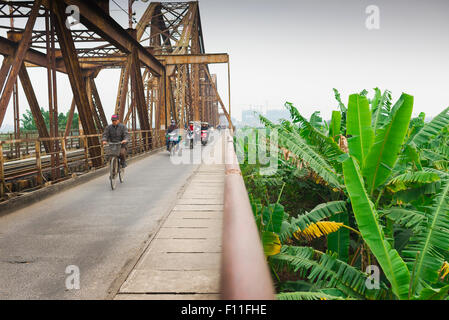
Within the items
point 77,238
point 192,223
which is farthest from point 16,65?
point 192,223

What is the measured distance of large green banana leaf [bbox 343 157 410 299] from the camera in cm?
365

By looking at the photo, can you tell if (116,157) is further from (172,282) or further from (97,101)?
(97,101)

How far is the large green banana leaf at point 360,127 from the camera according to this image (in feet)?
16.5

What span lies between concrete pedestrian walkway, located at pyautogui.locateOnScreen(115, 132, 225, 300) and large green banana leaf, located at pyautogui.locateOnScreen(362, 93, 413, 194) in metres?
2.40

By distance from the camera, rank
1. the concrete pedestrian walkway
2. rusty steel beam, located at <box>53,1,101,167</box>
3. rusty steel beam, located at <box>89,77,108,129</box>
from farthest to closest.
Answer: rusty steel beam, located at <box>89,77,108,129</box>, rusty steel beam, located at <box>53,1,101,167</box>, the concrete pedestrian walkway

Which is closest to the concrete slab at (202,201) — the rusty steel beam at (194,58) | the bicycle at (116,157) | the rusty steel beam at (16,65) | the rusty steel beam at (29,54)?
the bicycle at (116,157)

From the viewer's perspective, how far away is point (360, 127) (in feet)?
16.7

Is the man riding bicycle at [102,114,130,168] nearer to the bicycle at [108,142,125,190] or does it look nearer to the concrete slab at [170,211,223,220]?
the bicycle at [108,142,125,190]

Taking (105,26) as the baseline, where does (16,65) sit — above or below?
below

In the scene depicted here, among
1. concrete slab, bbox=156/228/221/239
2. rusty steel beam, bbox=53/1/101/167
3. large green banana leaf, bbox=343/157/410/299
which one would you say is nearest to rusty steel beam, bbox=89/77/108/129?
rusty steel beam, bbox=53/1/101/167

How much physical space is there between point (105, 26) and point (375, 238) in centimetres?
1164

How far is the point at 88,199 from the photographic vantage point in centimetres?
718

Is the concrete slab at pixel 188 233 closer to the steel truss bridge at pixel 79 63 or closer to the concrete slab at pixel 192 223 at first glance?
the concrete slab at pixel 192 223

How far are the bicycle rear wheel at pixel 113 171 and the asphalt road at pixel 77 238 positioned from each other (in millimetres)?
220
